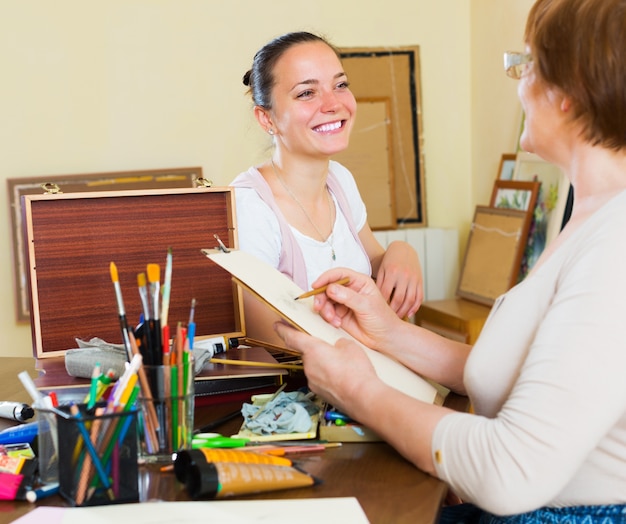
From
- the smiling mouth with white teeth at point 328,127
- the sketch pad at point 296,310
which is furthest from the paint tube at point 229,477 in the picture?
the smiling mouth with white teeth at point 328,127

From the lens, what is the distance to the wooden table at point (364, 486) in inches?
36.4

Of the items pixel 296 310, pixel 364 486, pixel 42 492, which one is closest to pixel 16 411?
pixel 42 492

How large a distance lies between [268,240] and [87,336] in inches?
20.6

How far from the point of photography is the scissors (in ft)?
3.56

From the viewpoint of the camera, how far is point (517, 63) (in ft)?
3.81

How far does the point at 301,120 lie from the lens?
207 centimetres

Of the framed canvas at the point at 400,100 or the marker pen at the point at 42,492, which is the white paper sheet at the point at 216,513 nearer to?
the marker pen at the point at 42,492

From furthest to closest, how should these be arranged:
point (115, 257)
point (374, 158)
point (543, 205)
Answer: point (374, 158) → point (543, 205) → point (115, 257)

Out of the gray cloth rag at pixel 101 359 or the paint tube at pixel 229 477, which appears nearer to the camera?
the paint tube at pixel 229 477

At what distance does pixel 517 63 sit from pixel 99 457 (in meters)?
0.75

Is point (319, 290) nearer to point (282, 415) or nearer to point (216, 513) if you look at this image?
point (282, 415)

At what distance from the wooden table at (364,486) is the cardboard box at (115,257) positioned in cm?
52

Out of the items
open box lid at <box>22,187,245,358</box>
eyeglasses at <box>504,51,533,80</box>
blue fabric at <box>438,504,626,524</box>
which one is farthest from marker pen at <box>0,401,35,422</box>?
eyeglasses at <box>504,51,533,80</box>

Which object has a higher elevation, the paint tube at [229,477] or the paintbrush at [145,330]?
the paintbrush at [145,330]
